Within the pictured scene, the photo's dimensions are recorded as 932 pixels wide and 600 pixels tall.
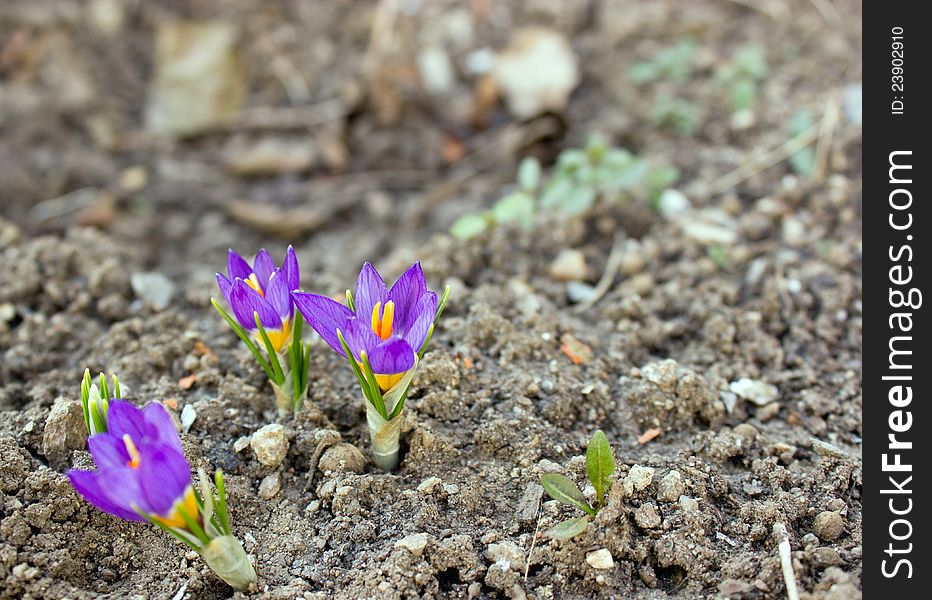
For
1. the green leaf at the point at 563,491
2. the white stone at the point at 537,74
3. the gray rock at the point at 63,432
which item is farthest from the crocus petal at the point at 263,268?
the white stone at the point at 537,74

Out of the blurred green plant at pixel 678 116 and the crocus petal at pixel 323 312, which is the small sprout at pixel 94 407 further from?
the blurred green plant at pixel 678 116

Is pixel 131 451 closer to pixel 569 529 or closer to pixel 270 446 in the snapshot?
pixel 270 446

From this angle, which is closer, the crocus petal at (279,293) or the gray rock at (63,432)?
the crocus petal at (279,293)

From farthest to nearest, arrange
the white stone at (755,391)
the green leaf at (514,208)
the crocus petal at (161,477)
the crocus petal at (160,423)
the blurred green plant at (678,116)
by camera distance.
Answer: the blurred green plant at (678,116) → the green leaf at (514,208) → the white stone at (755,391) → the crocus petal at (160,423) → the crocus petal at (161,477)

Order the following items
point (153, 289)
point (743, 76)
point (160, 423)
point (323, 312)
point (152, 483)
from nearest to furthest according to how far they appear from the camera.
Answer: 1. point (152, 483)
2. point (160, 423)
3. point (323, 312)
4. point (153, 289)
5. point (743, 76)

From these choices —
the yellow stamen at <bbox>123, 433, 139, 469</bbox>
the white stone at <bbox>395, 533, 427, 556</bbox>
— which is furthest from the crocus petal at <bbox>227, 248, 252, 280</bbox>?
the white stone at <bbox>395, 533, 427, 556</bbox>

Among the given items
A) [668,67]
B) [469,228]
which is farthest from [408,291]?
[668,67]
